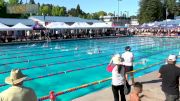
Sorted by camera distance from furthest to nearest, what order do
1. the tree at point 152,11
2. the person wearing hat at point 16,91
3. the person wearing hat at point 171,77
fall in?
1. the tree at point 152,11
2. the person wearing hat at point 171,77
3. the person wearing hat at point 16,91

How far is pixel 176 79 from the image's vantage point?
565 centimetres

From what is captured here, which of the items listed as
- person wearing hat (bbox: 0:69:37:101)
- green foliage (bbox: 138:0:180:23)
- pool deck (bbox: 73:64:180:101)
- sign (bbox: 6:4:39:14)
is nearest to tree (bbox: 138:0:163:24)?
green foliage (bbox: 138:0:180:23)

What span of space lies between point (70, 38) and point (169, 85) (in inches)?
1419

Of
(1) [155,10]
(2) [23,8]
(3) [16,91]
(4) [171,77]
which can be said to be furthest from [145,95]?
(1) [155,10]

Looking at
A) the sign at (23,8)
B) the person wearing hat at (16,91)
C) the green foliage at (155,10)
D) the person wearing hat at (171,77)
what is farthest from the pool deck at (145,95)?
the green foliage at (155,10)

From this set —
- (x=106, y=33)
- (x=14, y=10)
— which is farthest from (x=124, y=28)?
(x=14, y=10)

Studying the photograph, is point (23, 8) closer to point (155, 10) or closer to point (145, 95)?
point (155, 10)

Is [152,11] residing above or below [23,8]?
above

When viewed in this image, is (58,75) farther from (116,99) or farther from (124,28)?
(124,28)

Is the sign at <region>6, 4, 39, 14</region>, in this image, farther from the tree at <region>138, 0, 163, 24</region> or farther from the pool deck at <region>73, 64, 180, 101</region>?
the pool deck at <region>73, 64, 180, 101</region>

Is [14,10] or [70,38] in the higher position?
[14,10]

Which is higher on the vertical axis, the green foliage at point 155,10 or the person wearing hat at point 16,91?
the green foliage at point 155,10

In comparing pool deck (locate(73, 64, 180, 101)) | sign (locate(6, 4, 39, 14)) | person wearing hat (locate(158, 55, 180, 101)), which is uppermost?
sign (locate(6, 4, 39, 14))

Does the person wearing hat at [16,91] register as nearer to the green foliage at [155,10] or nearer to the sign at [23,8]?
the sign at [23,8]
